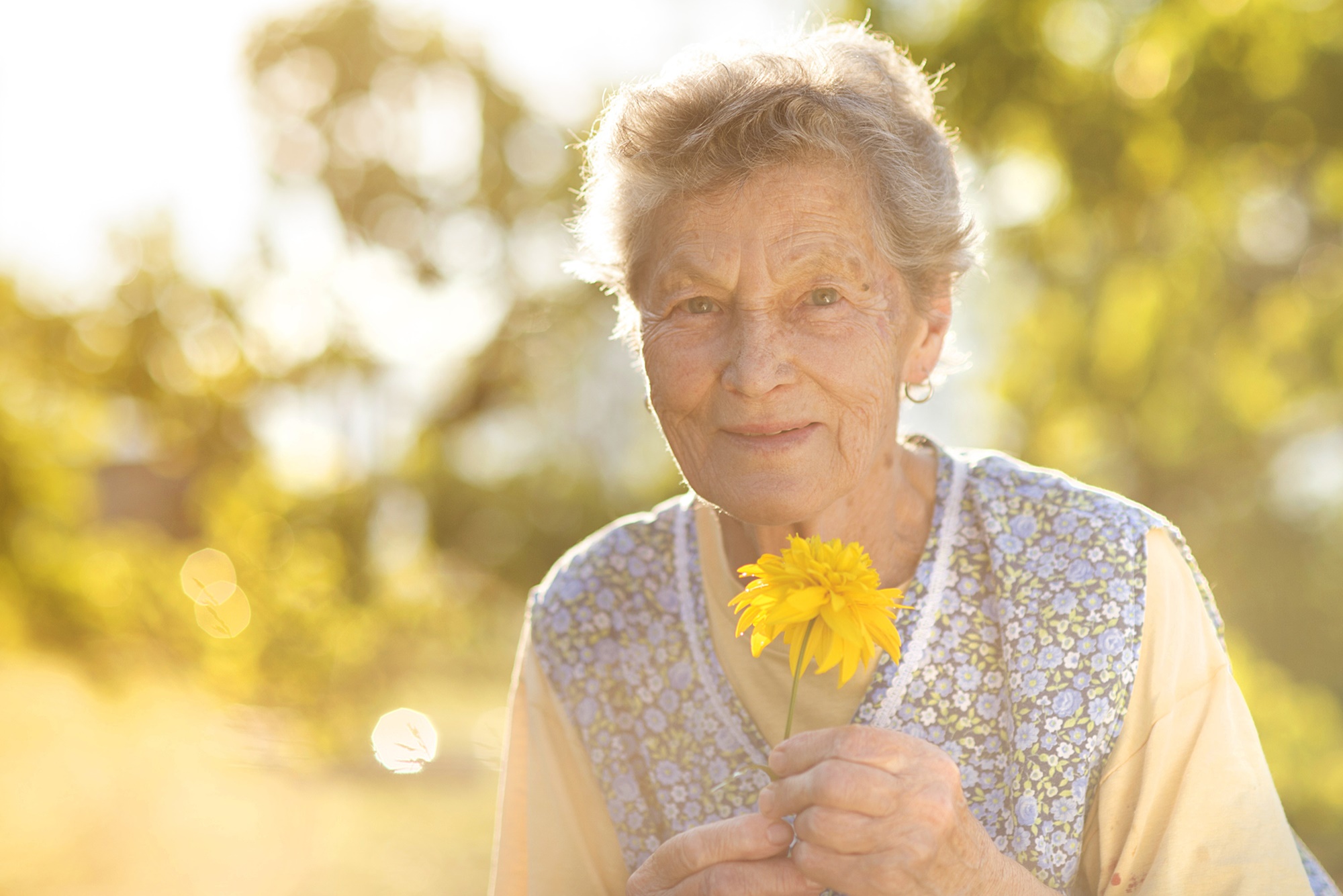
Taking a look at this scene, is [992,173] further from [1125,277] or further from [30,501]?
[30,501]

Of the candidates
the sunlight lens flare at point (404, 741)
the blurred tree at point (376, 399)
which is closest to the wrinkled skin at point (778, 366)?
the sunlight lens flare at point (404, 741)

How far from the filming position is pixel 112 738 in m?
8.09

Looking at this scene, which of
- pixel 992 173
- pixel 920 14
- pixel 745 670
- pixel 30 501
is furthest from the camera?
pixel 30 501

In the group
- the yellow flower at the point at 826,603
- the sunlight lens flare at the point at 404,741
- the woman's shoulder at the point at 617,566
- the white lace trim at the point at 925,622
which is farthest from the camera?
the sunlight lens flare at the point at 404,741

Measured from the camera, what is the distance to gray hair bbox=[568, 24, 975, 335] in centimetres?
184

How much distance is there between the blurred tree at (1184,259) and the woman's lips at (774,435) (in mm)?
3951

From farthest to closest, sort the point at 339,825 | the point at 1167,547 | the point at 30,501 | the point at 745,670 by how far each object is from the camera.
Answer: the point at 30,501 < the point at 339,825 < the point at 745,670 < the point at 1167,547

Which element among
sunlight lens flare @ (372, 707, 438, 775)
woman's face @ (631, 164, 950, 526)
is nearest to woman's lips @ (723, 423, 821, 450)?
woman's face @ (631, 164, 950, 526)

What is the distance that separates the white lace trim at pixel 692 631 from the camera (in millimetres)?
2102

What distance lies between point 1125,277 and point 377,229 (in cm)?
543

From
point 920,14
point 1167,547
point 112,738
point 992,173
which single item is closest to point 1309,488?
point 992,173

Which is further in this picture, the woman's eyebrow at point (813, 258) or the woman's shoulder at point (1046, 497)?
the woman's shoulder at point (1046, 497)

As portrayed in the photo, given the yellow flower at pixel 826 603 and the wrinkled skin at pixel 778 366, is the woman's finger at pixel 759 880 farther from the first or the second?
the yellow flower at pixel 826 603

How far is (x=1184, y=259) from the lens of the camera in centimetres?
557
